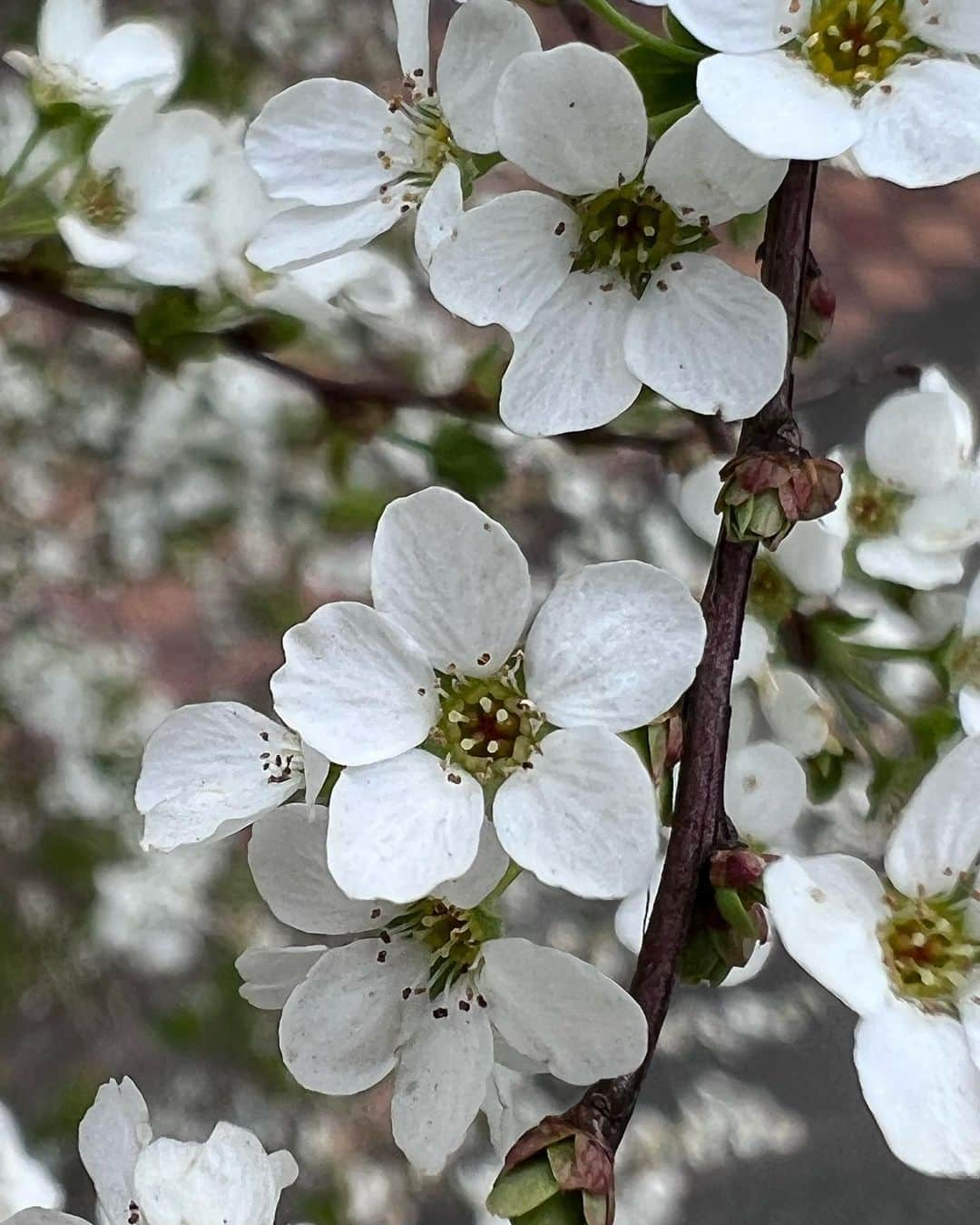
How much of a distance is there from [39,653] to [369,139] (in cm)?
95

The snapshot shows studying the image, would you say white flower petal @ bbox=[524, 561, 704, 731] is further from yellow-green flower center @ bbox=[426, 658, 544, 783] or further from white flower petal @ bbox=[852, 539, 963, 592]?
white flower petal @ bbox=[852, 539, 963, 592]

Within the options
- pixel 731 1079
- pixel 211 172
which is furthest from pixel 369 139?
pixel 731 1079

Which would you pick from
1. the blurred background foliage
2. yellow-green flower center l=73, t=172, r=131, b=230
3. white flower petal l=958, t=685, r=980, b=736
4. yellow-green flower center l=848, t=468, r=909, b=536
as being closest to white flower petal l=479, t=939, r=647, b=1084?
white flower petal l=958, t=685, r=980, b=736

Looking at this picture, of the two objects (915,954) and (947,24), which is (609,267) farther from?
(915,954)

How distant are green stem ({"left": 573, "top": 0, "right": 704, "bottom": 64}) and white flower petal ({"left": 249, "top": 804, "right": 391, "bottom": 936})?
267mm

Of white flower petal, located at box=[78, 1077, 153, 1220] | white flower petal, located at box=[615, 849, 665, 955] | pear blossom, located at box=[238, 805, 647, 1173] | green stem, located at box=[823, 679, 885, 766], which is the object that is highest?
pear blossom, located at box=[238, 805, 647, 1173]

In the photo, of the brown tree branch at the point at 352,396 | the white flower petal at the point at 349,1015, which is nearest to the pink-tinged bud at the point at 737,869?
the white flower petal at the point at 349,1015

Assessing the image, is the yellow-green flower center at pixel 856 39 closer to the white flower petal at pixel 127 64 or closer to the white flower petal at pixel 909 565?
the white flower petal at pixel 909 565

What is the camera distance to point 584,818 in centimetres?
38

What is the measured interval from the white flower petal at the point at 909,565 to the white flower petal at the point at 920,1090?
33 cm

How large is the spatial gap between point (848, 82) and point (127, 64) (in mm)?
537

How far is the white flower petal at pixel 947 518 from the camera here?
2.29ft

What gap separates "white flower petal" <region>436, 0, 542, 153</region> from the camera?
40 cm

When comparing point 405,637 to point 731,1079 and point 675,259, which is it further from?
point 731,1079
